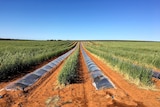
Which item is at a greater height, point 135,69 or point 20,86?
point 135,69

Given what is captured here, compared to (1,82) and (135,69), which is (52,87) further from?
(135,69)

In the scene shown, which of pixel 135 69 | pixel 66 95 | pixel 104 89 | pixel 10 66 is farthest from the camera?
pixel 10 66

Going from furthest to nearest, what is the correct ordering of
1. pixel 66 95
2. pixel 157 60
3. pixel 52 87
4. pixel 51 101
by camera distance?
pixel 157 60 < pixel 52 87 < pixel 66 95 < pixel 51 101

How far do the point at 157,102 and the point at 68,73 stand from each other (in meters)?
4.27

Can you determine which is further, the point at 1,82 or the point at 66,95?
the point at 1,82

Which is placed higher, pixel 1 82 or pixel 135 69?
pixel 135 69

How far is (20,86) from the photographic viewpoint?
25.2 feet

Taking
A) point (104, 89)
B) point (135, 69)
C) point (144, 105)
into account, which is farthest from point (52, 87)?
point (135, 69)

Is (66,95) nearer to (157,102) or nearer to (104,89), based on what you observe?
(104,89)

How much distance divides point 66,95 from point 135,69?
4529 millimetres

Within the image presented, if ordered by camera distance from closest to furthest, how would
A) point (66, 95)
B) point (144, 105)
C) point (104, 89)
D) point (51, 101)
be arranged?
point (144, 105), point (51, 101), point (66, 95), point (104, 89)

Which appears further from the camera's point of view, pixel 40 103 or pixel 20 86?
pixel 20 86

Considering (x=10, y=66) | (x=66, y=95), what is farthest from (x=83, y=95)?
(x=10, y=66)

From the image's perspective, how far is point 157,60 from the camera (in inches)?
578
